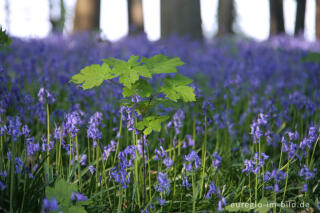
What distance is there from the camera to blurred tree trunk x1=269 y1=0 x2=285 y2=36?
1274cm

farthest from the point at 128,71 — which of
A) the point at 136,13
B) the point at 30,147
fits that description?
the point at 136,13

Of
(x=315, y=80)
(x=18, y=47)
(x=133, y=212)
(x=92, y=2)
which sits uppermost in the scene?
(x=92, y=2)

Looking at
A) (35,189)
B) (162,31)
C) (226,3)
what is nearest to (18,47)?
(162,31)

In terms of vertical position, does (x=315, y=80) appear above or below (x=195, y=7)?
below

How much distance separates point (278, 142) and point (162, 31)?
283 inches

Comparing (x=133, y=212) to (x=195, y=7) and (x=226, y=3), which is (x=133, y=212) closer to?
(x=195, y=7)

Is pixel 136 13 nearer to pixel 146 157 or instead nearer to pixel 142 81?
pixel 146 157

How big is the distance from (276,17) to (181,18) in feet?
19.6

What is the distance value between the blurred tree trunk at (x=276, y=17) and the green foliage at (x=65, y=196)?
1292cm

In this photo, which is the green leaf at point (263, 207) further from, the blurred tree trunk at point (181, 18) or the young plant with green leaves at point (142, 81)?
the blurred tree trunk at point (181, 18)

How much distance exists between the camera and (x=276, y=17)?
12.8 metres

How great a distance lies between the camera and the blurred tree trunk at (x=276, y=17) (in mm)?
12742

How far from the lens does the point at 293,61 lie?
5980mm

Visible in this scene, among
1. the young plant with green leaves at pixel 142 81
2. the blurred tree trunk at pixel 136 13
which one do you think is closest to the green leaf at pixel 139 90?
the young plant with green leaves at pixel 142 81
